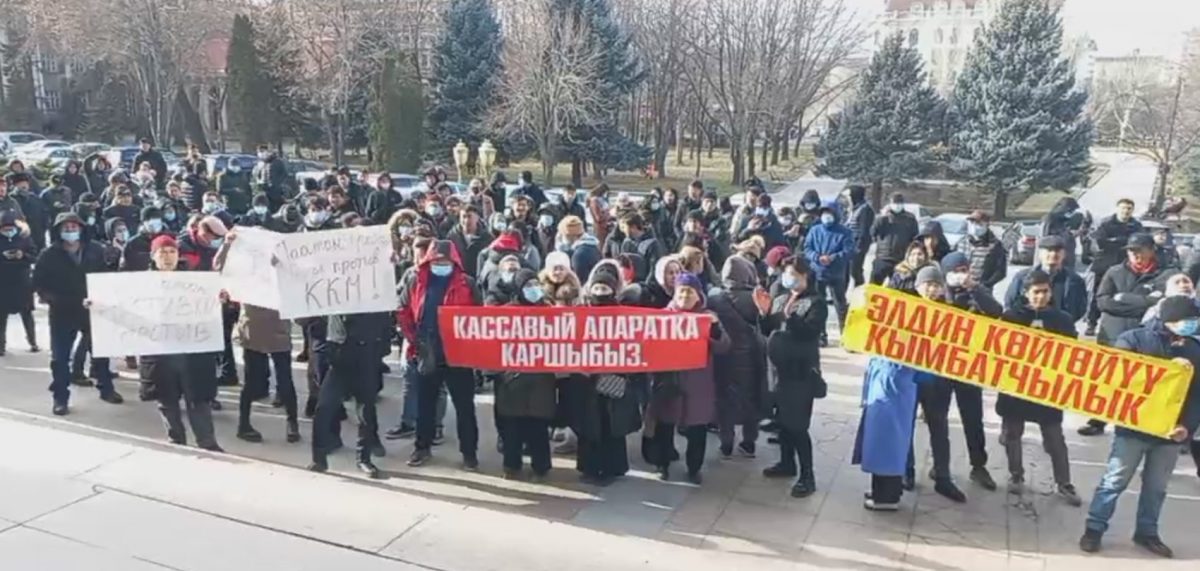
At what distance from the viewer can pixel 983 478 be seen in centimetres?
760

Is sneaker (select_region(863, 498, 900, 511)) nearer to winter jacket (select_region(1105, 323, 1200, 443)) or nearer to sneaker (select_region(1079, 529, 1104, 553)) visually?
sneaker (select_region(1079, 529, 1104, 553))

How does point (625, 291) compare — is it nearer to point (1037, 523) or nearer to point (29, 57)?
point (1037, 523)

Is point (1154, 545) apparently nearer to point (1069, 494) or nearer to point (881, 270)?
point (1069, 494)

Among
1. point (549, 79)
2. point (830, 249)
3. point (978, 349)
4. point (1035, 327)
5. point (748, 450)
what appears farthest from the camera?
point (549, 79)

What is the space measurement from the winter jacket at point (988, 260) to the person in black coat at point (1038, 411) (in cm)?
304

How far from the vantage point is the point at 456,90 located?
38.7 m

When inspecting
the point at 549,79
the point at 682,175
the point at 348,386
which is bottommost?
the point at 348,386

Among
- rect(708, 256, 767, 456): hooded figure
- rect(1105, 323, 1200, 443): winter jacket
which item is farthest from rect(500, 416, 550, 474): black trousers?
rect(1105, 323, 1200, 443): winter jacket

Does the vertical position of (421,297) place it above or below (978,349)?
above

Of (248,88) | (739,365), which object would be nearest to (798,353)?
(739,365)

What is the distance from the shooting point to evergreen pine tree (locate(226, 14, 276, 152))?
4384 cm

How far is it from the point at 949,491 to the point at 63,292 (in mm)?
7705

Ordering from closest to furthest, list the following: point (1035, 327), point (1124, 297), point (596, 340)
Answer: point (1035, 327)
point (596, 340)
point (1124, 297)

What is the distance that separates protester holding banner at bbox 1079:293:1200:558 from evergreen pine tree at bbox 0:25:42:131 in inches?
2397
